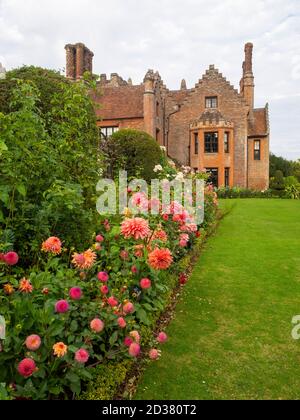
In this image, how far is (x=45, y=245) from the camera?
275 centimetres

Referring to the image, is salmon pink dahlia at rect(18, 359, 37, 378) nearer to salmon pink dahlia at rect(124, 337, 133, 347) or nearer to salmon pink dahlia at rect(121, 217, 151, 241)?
salmon pink dahlia at rect(124, 337, 133, 347)

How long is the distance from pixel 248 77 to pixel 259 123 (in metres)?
3.86

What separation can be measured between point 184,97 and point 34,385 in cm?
3167

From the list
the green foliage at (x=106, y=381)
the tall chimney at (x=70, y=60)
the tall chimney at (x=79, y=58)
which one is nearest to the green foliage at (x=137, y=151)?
the green foliage at (x=106, y=381)

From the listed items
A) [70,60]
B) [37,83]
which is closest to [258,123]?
[70,60]

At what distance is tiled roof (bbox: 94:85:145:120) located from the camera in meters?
28.1

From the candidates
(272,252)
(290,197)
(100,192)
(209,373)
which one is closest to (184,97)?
(290,197)

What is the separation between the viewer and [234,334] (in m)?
4.41

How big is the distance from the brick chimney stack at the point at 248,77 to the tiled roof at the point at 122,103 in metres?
8.66

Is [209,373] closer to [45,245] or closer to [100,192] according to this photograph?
[45,245]

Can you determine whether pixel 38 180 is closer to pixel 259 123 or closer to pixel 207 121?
pixel 207 121

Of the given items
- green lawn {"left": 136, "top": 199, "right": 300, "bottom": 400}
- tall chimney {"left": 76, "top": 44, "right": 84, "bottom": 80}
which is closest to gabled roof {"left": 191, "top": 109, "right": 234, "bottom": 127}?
tall chimney {"left": 76, "top": 44, "right": 84, "bottom": 80}

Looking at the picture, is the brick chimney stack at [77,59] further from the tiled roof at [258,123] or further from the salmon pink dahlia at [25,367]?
the salmon pink dahlia at [25,367]

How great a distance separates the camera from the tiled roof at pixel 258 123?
29.9 meters
